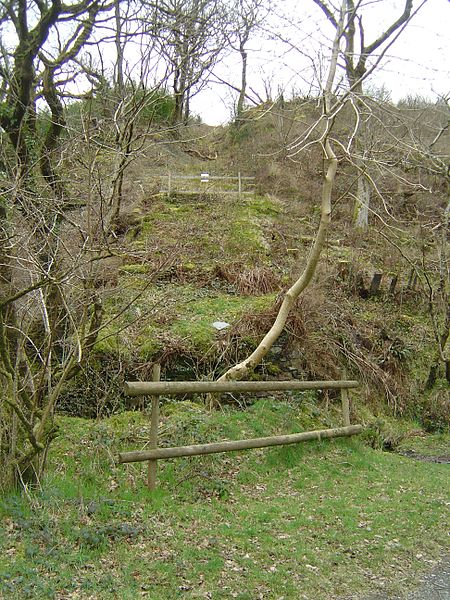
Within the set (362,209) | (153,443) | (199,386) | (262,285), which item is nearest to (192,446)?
(153,443)

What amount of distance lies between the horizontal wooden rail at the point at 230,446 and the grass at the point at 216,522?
0.19 metres

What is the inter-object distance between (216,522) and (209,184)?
53.8 feet

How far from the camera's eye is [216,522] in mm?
5637

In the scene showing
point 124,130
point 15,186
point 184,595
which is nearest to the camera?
point 184,595

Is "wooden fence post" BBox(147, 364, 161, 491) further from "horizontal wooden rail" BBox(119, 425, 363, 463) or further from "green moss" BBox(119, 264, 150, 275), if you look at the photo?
"green moss" BBox(119, 264, 150, 275)

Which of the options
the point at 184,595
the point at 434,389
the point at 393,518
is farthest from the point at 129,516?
the point at 434,389

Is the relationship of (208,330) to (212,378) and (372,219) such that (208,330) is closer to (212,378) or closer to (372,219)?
(212,378)

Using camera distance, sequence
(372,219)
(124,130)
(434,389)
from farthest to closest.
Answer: (372,219)
(434,389)
(124,130)

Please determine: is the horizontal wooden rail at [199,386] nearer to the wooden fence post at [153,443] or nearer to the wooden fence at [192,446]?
the wooden fence at [192,446]

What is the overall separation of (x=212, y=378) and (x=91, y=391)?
2105mm

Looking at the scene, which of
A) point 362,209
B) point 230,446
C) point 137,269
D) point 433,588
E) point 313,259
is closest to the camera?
point 433,588

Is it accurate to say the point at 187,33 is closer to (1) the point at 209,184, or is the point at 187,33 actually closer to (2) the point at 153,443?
(2) the point at 153,443

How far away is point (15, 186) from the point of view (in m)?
5.09

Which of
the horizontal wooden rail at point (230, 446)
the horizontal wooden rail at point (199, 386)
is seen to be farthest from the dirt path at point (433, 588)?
the horizontal wooden rail at point (199, 386)
